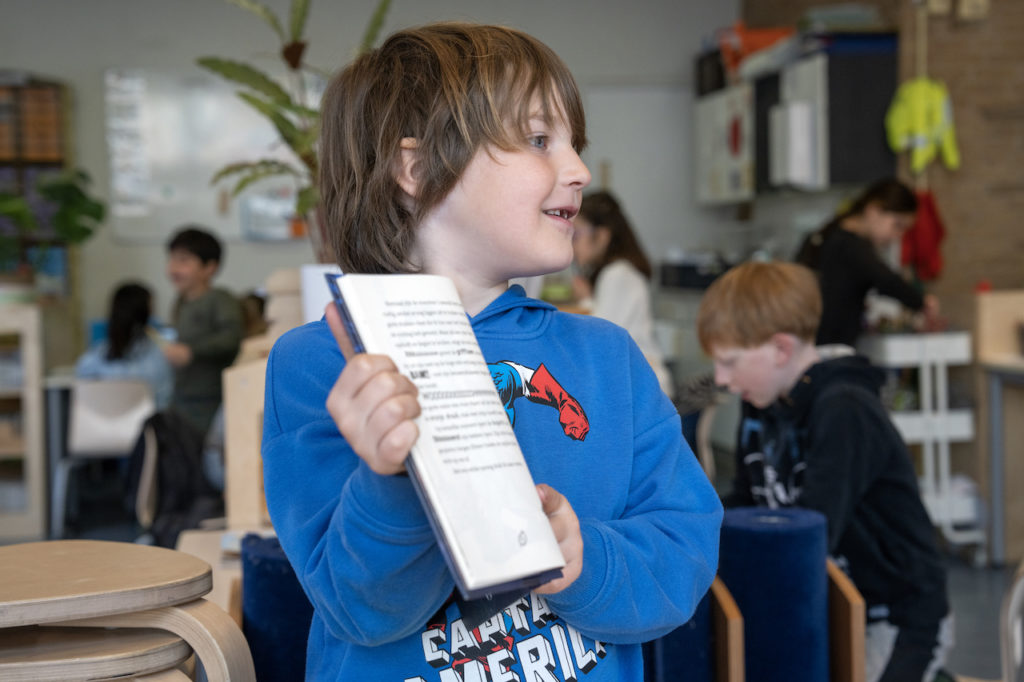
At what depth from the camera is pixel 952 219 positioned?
477cm

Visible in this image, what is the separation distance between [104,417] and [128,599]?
13.7 feet

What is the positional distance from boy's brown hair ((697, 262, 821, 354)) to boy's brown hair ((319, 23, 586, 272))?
107 cm

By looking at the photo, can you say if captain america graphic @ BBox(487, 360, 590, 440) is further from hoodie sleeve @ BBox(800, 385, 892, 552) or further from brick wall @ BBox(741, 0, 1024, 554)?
brick wall @ BBox(741, 0, 1024, 554)

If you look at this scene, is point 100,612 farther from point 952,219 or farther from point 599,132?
point 599,132

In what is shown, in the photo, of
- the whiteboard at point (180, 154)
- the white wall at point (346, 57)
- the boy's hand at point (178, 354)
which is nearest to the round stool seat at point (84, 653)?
the boy's hand at point (178, 354)

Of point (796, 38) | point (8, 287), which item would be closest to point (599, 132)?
point (796, 38)

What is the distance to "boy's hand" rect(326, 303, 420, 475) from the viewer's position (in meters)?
0.58

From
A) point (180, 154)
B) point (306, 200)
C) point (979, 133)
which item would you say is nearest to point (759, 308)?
point (306, 200)

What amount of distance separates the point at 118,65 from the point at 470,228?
270 inches

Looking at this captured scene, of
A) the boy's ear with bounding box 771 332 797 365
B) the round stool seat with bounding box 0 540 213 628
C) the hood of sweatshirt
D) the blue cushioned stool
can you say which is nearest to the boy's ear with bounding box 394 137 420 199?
the hood of sweatshirt

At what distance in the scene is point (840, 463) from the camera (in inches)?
65.9

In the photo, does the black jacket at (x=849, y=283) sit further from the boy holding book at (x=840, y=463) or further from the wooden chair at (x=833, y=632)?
the wooden chair at (x=833, y=632)

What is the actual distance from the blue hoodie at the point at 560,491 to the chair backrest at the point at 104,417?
13.9ft

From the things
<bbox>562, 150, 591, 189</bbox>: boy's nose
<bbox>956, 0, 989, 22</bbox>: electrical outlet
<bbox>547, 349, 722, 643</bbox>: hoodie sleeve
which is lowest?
<bbox>547, 349, 722, 643</bbox>: hoodie sleeve
